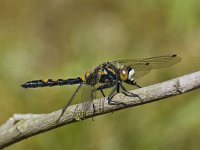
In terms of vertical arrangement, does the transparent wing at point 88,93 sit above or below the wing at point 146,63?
below

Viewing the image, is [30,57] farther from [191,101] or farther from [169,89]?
[169,89]

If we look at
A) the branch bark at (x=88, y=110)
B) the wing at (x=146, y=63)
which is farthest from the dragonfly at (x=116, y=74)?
the branch bark at (x=88, y=110)

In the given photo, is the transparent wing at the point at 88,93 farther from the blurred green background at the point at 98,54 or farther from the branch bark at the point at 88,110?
the blurred green background at the point at 98,54

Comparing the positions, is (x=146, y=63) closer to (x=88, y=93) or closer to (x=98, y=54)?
(x=88, y=93)

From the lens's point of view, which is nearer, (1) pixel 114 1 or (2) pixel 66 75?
(2) pixel 66 75

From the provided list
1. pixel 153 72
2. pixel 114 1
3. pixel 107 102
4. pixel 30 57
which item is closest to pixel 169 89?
pixel 107 102

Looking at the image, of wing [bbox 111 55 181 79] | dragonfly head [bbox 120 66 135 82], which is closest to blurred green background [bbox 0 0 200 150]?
wing [bbox 111 55 181 79]

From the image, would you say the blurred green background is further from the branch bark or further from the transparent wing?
the branch bark
